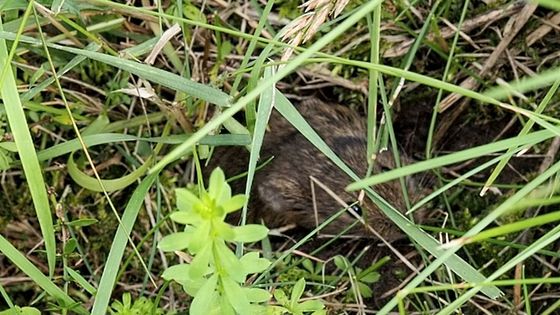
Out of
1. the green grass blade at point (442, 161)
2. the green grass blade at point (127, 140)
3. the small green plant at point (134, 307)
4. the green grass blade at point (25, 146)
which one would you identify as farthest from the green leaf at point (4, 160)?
the green grass blade at point (442, 161)

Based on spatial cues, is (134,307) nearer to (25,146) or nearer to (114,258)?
(114,258)

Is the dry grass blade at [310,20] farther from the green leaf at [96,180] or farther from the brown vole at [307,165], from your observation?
the brown vole at [307,165]

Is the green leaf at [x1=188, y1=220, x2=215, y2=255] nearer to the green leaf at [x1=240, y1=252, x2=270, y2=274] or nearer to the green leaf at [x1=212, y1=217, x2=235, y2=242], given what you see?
the green leaf at [x1=212, y1=217, x2=235, y2=242]

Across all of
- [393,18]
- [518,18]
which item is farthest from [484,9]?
[393,18]

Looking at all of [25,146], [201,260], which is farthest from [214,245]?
[25,146]

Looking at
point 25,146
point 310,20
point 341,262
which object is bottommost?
point 341,262

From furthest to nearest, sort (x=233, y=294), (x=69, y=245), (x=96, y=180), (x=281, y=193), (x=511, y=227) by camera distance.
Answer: (x=281, y=193) → (x=96, y=180) → (x=69, y=245) → (x=233, y=294) → (x=511, y=227)
